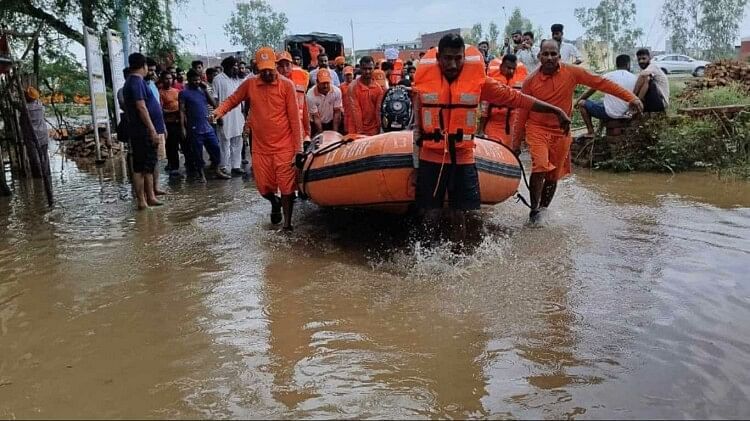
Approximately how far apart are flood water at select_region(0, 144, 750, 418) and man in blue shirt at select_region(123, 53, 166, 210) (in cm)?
77

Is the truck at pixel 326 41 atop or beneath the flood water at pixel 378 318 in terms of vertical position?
atop

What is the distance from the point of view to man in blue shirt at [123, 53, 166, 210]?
6.30 metres

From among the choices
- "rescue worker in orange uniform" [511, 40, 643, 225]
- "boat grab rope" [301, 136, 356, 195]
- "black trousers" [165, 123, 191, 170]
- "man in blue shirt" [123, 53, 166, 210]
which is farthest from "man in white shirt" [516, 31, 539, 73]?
"man in blue shirt" [123, 53, 166, 210]

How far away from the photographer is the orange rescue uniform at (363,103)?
7.05 metres

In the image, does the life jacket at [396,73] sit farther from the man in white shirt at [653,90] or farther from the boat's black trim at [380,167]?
the boat's black trim at [380,167]

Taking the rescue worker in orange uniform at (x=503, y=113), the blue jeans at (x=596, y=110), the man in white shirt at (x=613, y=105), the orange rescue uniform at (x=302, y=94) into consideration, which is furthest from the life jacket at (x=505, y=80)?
the orange rescue uniform at (x=302, y=94)

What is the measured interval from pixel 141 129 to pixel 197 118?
190cm

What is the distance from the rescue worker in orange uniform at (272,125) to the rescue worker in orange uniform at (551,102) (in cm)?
199

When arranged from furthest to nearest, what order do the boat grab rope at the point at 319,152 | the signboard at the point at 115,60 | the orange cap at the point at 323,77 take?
the signboard at the point at 115,60 < the orange cap at the point at 323,77 < the boat grab rope at the point at 319,152

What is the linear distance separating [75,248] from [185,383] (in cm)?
289

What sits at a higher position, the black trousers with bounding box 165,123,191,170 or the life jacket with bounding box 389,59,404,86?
the life jacket with bounding box 389,59,404,86

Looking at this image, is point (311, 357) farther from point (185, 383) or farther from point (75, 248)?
point (75, 248)

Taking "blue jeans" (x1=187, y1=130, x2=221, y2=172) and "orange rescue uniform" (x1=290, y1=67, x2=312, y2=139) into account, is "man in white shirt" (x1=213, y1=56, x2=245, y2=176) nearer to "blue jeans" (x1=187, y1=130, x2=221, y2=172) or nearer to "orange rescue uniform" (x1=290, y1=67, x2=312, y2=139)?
"blue jeans" (x1=187, y1=130, x2=221, y2=172)

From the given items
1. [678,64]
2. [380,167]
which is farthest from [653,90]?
[678,64]
